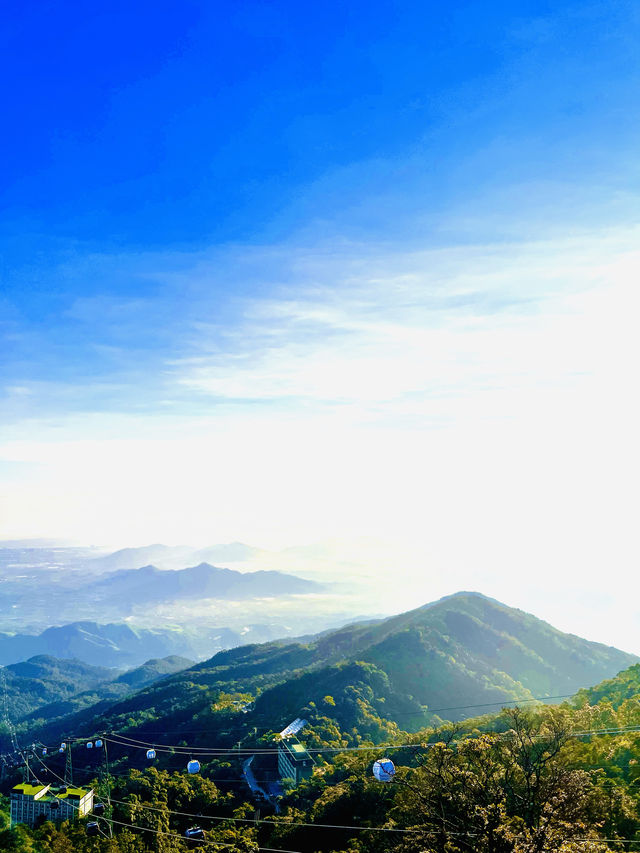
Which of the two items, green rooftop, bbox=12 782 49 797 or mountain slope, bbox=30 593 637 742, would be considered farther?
mountain slope, bbox=30 593 637 742

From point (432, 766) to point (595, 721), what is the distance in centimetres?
2400

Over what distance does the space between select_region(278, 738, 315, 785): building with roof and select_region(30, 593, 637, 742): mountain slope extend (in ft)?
40.7

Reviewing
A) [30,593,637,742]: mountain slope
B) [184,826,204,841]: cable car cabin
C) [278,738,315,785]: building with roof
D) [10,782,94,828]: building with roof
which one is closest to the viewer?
[184,826,204,841]: cable car cabin

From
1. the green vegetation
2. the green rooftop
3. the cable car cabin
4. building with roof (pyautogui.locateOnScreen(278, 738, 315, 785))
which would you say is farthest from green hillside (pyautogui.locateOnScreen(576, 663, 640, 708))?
the green rooftop

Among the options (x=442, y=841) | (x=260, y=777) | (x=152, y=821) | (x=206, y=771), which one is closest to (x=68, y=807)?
(x=206, y=771)

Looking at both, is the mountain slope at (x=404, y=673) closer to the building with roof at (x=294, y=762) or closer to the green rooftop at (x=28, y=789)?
the building with roof at (x=294, y=762)

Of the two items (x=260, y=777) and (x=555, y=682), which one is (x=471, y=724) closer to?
(x=260, y=777)

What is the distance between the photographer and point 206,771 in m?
64.1

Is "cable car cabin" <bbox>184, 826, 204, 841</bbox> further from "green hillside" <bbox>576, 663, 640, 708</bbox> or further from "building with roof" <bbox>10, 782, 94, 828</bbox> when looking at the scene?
"green hillside" <bbox>576, 663, 640, 708</bbox>

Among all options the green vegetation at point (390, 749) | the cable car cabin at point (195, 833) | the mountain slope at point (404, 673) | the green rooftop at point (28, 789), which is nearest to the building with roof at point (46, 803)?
the green rooftop at point (28, 789)

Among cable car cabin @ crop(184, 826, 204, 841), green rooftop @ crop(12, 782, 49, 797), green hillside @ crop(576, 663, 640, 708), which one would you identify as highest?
green hillside @ crop(576, 663, 640, 708)

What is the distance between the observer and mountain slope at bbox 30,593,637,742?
3467 inches

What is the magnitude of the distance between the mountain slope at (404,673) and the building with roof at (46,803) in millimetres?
22643

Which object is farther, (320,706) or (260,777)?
(320,706)
